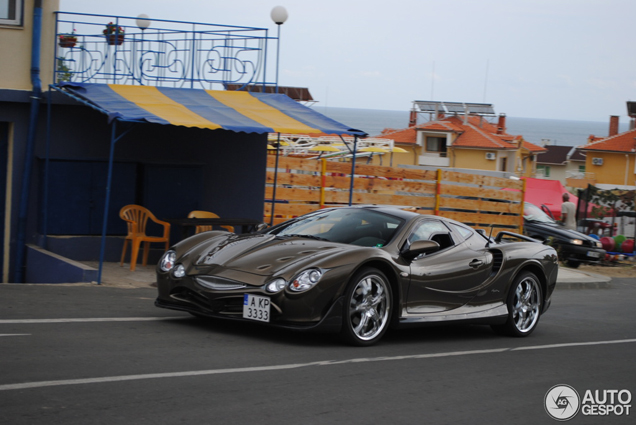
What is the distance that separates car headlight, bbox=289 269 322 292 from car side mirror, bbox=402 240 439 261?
1.11 metres

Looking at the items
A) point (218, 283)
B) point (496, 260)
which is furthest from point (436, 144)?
point (218, 283)

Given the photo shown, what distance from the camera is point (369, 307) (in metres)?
7.11

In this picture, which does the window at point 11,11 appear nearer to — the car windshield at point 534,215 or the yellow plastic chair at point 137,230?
the yellow plastic chair at point 137,230

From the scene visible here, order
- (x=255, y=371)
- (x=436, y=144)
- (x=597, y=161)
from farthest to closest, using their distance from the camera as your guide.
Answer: (x=597, y=161)
(x=436, y=144)
(x=255, y=371)

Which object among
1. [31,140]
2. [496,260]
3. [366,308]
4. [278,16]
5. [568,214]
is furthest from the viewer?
[568,214]

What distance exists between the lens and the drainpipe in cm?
1267

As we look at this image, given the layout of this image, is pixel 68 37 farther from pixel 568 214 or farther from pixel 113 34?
pixel 568 214

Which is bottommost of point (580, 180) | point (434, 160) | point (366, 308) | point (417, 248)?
point (366, 308)

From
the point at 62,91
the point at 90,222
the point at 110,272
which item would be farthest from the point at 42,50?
the point at 110,272

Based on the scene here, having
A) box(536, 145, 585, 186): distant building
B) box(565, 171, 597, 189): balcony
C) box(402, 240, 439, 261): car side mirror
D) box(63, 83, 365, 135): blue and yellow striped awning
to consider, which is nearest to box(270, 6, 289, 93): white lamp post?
box(63, 83, 365, 135): blue and yellow striped awning

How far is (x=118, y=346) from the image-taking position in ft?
20.6

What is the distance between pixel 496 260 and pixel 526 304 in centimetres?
87

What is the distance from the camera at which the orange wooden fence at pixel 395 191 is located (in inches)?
625

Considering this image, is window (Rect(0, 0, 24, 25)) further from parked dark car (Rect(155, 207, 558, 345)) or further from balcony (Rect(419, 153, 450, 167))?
balcony (Rect(419, 153, 450, 167))
